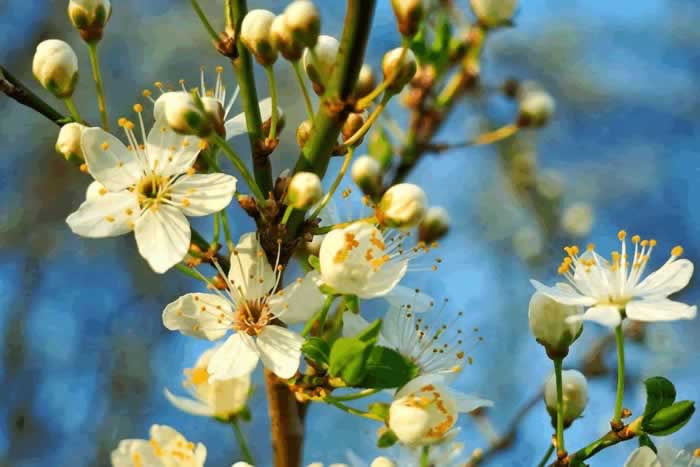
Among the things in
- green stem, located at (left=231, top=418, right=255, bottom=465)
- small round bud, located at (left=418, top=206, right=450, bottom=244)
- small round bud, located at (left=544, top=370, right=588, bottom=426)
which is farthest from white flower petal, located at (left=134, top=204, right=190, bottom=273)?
small round bud, located at (left=418, top=206, right=450, bottom=244)

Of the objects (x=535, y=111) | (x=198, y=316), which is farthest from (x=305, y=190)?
(x=535, y=111)

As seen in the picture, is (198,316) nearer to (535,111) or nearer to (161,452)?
(161,452)

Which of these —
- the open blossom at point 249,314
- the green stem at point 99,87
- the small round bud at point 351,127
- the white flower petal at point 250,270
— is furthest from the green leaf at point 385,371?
the green stem at point 99,87

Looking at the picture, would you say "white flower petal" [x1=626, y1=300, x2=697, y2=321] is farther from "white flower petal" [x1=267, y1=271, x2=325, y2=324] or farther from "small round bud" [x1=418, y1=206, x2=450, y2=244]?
"small round bud" [x1=418, y1=206, x2=450, y2=244]

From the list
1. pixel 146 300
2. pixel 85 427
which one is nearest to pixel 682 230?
pixel 146 300

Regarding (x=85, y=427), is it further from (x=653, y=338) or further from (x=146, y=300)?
(x=653, y=338)

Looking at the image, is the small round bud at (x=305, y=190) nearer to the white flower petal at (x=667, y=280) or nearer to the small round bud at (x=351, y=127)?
the small round bud at (x=351, y=127)
